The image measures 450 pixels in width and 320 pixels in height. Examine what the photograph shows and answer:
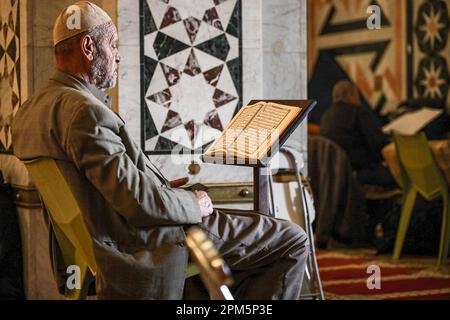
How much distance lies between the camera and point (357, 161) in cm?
834

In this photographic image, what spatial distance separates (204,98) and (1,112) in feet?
4.43

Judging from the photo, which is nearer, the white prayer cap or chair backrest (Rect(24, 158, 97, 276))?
chair backrest (Rect(24, 158, 97, 276))

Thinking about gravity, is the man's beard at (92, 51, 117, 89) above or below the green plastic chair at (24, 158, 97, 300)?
above

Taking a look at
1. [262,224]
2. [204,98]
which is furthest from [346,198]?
[262,224]

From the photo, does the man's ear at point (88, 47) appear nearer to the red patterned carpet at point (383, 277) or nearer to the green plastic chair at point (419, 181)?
the red patterned carpet at point (383, 277)

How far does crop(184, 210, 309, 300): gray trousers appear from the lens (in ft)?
12.5

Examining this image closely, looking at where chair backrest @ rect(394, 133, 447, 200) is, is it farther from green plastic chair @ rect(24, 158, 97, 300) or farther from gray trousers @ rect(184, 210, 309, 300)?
green plastic chair @ rect(24, 158, 97, 300)

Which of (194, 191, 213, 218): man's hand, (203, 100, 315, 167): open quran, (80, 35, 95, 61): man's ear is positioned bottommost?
(194, 191, 213, 218): man's hand

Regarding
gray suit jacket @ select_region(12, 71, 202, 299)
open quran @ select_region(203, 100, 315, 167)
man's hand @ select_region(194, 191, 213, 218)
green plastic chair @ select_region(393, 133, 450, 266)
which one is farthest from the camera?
green plastic chair @ select_region(393, 133, 450, 266)

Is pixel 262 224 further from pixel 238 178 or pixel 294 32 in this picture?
pixel 294 32

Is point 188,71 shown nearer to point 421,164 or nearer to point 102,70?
point 102,70

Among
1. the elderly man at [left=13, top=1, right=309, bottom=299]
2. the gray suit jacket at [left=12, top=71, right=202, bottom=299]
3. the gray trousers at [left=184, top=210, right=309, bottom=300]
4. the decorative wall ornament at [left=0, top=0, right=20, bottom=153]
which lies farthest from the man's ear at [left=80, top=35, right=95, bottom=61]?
the decorative wall ornament at [left=0, top=0, right=20, bottom=153]

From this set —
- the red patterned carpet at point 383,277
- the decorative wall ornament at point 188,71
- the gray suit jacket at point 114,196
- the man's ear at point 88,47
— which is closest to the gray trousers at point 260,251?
the gray suit jacket at point 114,196
